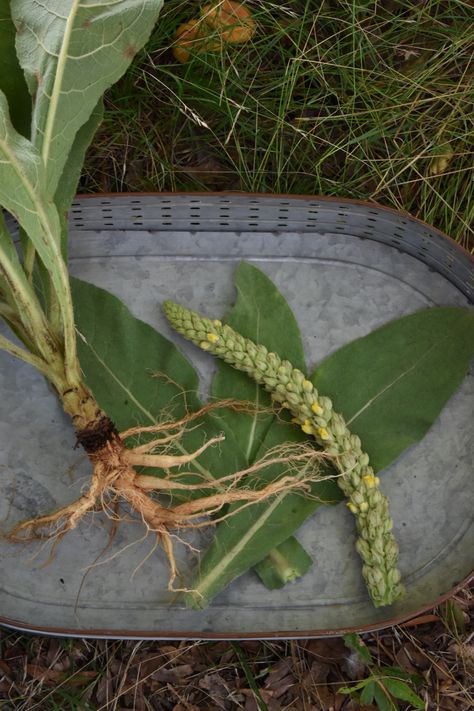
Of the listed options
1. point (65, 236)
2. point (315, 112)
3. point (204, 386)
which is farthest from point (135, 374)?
point (315, 112)

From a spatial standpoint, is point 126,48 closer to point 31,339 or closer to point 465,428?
point 31,339

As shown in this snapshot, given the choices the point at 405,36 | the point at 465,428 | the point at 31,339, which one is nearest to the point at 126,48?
the point at 31,339

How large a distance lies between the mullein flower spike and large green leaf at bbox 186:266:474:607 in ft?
0.14

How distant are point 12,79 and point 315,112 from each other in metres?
0.53

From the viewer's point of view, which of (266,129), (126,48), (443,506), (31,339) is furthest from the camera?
(266,129)

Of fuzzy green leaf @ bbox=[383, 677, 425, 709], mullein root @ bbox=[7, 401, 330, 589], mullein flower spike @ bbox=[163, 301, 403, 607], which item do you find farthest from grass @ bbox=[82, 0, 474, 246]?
fuzzy green leaf @ bbox=[383, 677, 425, 709]

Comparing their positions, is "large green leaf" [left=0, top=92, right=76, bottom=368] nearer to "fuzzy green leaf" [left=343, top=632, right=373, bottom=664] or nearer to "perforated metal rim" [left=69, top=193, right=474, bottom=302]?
"perforated metal rim" [left=69, top=193, right=474, bottom=302]

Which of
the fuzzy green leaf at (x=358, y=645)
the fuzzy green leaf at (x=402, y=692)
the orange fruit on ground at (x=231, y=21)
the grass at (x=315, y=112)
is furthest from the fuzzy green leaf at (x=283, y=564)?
the orange fruit on ground at (x=231, y=21)

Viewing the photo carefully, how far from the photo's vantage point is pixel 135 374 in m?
1.05

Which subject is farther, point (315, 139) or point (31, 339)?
point (315, 139)

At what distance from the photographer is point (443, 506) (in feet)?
3.54

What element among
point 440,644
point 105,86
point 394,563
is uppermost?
point 105,86

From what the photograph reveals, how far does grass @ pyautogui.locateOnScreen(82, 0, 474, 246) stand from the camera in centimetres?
119

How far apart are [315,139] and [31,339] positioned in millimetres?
576
